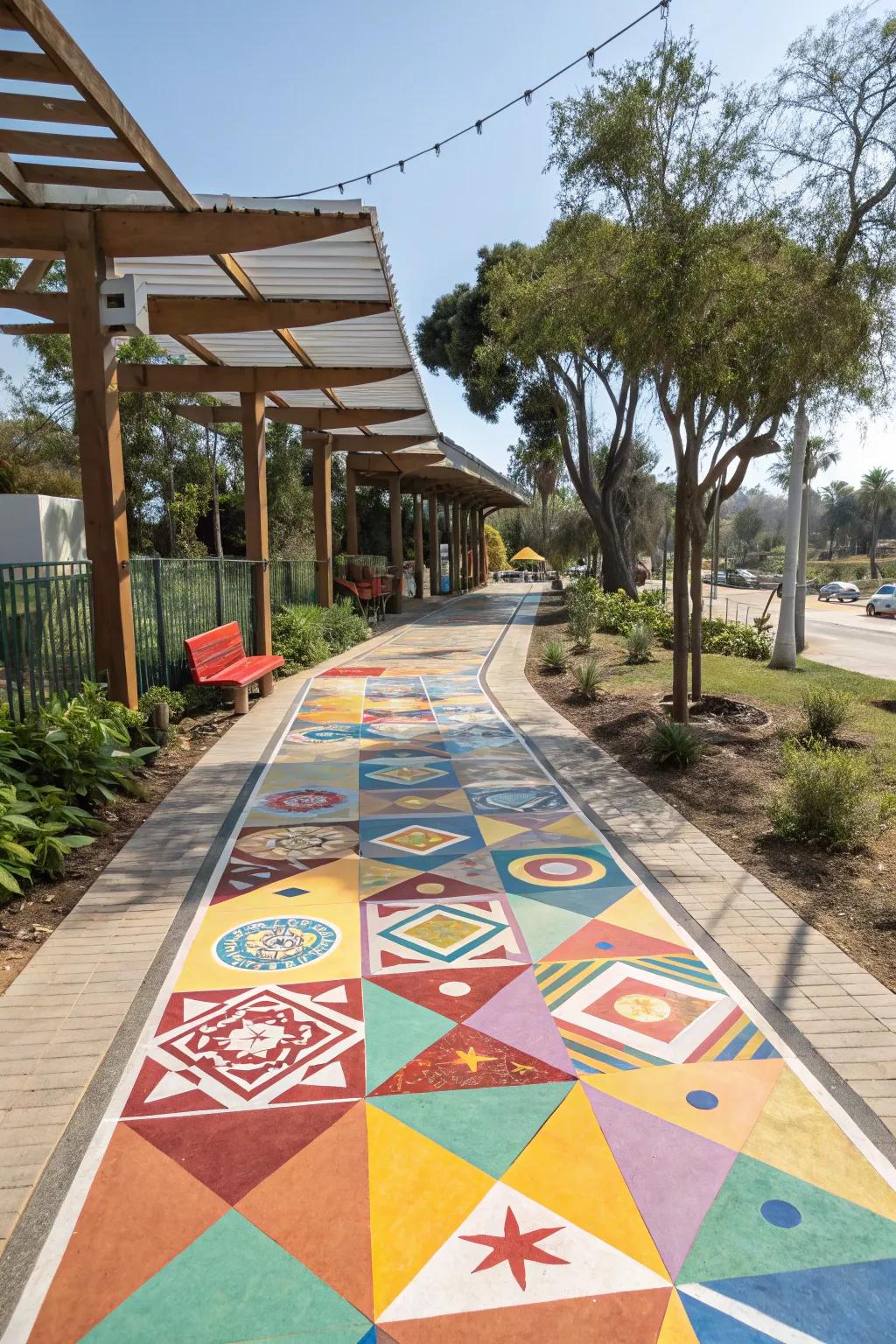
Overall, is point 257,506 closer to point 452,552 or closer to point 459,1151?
point 459,1151

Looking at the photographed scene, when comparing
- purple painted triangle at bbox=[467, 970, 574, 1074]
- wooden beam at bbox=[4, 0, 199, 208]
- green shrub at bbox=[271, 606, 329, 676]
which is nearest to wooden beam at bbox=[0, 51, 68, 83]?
wooden beam at bbox=[4, 0, 199, 208]

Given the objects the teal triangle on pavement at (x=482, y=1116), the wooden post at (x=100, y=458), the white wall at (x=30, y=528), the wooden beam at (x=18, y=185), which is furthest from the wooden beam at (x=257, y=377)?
the teal triangle on pavement at (x=482, y=1116)

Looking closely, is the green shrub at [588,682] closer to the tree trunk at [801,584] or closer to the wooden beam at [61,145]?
the tree trunk at [801,584]

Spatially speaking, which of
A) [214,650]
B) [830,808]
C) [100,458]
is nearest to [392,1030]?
[830,808]

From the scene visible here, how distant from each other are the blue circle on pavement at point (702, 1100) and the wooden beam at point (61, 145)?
6763 millimetres

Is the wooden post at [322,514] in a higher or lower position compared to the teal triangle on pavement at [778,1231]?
higher

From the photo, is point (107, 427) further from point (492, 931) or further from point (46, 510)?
point (46, 510)

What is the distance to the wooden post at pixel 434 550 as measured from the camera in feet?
109

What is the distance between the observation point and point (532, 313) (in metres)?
12.2

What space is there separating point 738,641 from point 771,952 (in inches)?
534

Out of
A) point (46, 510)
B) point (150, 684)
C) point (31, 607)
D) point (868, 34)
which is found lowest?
point (150, 684)

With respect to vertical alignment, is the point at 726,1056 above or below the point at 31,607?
below

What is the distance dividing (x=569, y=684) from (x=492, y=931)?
8.29 meters

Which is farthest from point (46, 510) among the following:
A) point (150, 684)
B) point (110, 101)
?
point (110, 101)
